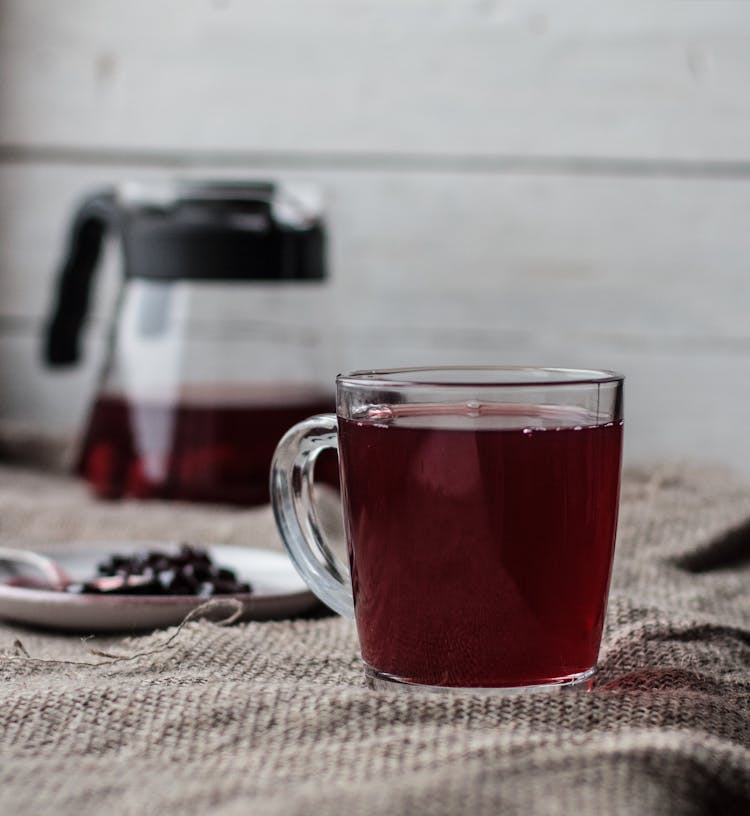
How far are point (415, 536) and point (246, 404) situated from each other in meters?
0.59

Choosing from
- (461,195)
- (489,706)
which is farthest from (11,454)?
(489,706)

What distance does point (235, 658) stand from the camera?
0.60m

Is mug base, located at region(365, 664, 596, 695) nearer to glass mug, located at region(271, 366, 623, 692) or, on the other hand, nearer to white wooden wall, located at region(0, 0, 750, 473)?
glass mug, located at region(271, 366, 623, 692)

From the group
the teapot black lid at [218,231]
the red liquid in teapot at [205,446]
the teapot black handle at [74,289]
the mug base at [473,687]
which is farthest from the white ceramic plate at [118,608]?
the teapot black handle at [74,289]

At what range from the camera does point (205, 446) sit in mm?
1101

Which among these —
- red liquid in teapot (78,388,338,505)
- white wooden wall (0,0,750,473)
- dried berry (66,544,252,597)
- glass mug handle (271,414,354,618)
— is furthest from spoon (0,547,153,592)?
white wooden wall (0,0,750,473)

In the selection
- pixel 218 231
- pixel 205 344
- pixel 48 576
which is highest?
pixel 218 231

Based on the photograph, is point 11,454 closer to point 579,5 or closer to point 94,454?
point 94,454

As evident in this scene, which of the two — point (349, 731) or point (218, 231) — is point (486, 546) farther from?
point (218, 231)

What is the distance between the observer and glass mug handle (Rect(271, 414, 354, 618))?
2.06 feet

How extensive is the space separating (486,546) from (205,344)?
65 centimetres

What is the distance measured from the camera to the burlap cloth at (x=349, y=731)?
1.32 feet

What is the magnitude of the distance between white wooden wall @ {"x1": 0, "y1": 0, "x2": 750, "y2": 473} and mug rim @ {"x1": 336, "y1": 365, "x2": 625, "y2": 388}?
0.84 metres

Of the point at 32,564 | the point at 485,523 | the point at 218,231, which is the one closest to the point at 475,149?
the point at 218,231
